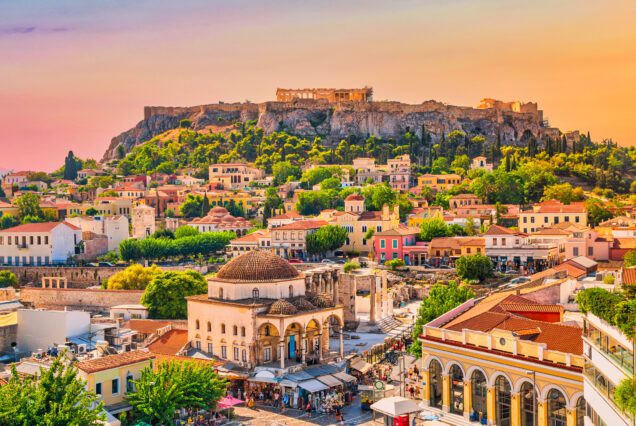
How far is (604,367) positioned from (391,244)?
56.1 meters

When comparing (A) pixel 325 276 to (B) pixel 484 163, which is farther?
(B) pixel 484 163

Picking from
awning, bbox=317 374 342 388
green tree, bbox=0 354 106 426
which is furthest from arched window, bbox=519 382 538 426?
green tree, bbox=0 354 106 426

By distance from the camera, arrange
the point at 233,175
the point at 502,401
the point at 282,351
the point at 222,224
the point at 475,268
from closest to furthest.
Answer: the point at 502,401
the point at 282,351
the point at 475,268
the point at 222,224
the point at 233,175

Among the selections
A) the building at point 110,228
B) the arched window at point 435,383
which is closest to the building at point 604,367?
the arched window at point 435,383

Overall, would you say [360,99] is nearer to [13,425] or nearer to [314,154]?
[314,154]

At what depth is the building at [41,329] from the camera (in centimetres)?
4159

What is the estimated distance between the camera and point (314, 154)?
423 ft

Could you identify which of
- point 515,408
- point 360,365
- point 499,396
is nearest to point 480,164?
point 360,365

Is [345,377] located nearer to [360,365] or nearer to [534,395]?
[360,365]

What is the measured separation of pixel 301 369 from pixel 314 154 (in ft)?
301

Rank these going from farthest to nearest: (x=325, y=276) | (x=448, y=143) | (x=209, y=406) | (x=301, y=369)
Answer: (x=448, y=143) < (x=325, y=276) < (x=301, y=369) < (x=209, y=406)

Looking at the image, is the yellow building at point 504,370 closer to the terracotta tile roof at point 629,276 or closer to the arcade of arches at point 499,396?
the arcade of arches at point 499,396

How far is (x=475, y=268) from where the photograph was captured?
209 feet

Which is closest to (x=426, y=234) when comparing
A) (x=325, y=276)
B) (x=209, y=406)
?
(x=325, y=276)
